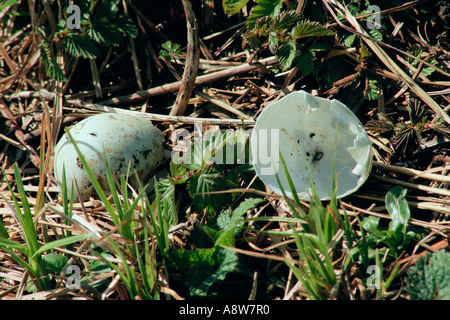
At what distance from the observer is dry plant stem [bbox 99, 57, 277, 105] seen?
7.26 ft

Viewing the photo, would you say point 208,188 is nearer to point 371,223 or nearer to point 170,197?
point 170,197

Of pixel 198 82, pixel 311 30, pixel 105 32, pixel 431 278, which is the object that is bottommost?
pixel 431 278

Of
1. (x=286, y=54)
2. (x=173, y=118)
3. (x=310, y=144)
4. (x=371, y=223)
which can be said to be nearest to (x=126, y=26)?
(x=173, y=118)

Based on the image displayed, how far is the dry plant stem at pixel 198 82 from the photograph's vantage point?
87.2 inches

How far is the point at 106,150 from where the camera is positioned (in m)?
1.92

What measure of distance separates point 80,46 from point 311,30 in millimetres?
1213

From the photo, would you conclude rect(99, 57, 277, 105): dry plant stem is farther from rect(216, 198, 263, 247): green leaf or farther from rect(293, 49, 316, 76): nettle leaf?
rect(216, 198, 263, 247): green leaf

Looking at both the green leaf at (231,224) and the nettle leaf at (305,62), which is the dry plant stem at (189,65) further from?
the green leaf at (231,224)

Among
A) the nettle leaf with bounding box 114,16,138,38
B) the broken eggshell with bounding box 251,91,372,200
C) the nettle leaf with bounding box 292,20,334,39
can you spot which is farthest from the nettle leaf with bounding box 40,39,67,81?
the nettle leaf with bounding box 292,20,334,39

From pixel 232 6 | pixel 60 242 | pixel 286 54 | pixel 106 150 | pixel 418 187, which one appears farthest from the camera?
pixel 232 6

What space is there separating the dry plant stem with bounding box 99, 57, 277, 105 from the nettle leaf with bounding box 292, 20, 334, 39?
0.24 metres

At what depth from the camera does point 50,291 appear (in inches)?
63.4

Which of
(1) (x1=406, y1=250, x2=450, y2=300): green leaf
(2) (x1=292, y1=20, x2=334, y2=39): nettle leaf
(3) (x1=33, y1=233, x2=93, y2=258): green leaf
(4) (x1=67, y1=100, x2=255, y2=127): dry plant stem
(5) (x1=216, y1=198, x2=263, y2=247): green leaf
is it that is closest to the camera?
Result: (1) (x1=406, y1=250, x2=450, y2=300): green leaf
